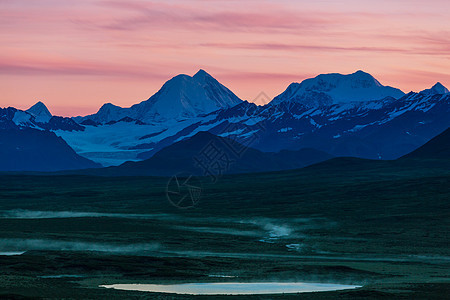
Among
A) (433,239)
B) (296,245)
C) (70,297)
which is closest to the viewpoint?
(70,297)

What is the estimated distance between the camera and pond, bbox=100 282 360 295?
5805cm

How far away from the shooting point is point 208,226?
449 feet

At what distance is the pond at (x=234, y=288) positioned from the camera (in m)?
58.1

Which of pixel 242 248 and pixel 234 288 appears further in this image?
pixel 242 248

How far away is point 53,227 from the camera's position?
12012 cm

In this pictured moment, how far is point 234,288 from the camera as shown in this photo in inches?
2362

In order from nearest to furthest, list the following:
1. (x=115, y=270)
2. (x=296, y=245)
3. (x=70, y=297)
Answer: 1. (x=70, y=297)
2. (x=115, y=270)
3. (x=296, y=245)

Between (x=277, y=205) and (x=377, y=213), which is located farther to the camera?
(x=277, y=205)

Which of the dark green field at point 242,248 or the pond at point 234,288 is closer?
the pond at point 234,288

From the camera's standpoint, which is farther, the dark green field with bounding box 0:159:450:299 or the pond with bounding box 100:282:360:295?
the dark green field with bounding box 0:159:450:299

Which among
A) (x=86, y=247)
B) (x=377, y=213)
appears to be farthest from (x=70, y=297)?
(x=377, y=213)

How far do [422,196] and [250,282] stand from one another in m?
132

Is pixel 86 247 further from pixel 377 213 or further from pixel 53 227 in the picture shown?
pixel 377 213

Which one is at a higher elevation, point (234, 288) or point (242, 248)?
point (234, 288)
